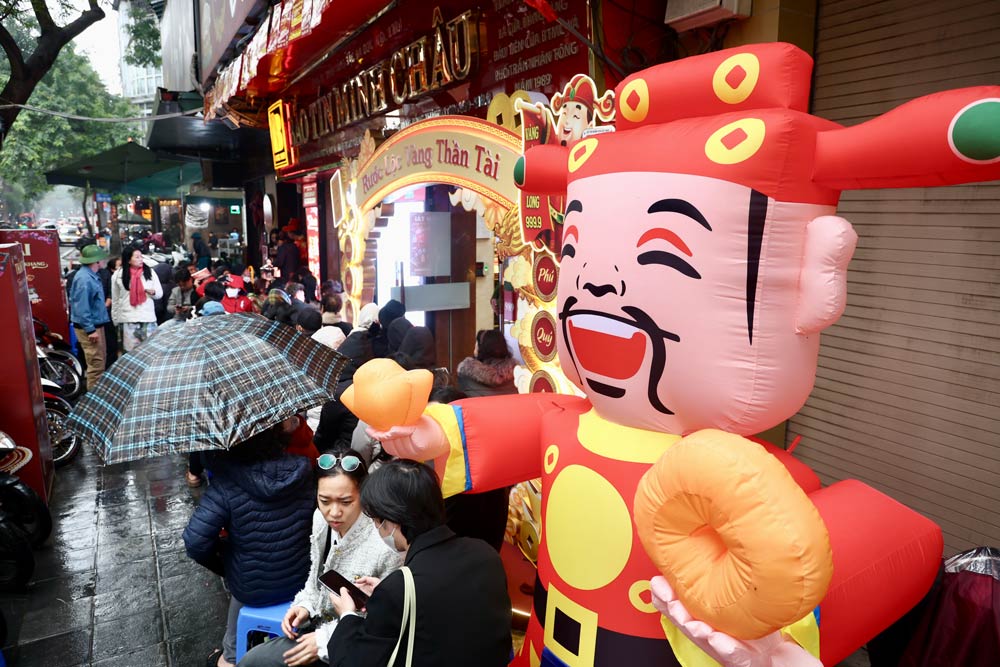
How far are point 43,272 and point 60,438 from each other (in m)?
3.32

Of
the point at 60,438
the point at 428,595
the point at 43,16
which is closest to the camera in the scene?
the point at 428,595

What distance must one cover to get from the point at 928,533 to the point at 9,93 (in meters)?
13.7

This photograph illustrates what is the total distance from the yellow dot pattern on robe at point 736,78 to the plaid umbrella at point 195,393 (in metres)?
2.34

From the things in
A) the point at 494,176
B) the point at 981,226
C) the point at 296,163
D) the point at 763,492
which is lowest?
the point at 763,492

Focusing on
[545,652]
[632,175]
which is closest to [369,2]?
[632,175]

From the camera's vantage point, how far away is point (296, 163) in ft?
31.1

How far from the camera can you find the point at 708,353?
2.02m

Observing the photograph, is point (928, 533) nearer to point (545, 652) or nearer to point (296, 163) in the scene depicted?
point (545, 652)

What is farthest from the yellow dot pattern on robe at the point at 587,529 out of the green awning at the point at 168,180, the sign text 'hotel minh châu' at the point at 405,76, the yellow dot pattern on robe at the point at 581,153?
the green awning at the point at 168,180

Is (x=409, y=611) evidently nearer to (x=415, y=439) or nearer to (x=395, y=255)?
(x=415, y=439)

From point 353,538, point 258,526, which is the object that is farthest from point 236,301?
point 353,538

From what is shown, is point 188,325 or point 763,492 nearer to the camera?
point 763,492

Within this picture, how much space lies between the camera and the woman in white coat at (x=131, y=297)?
31.2 feet

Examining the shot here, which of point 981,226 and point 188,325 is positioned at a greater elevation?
point 981,226
